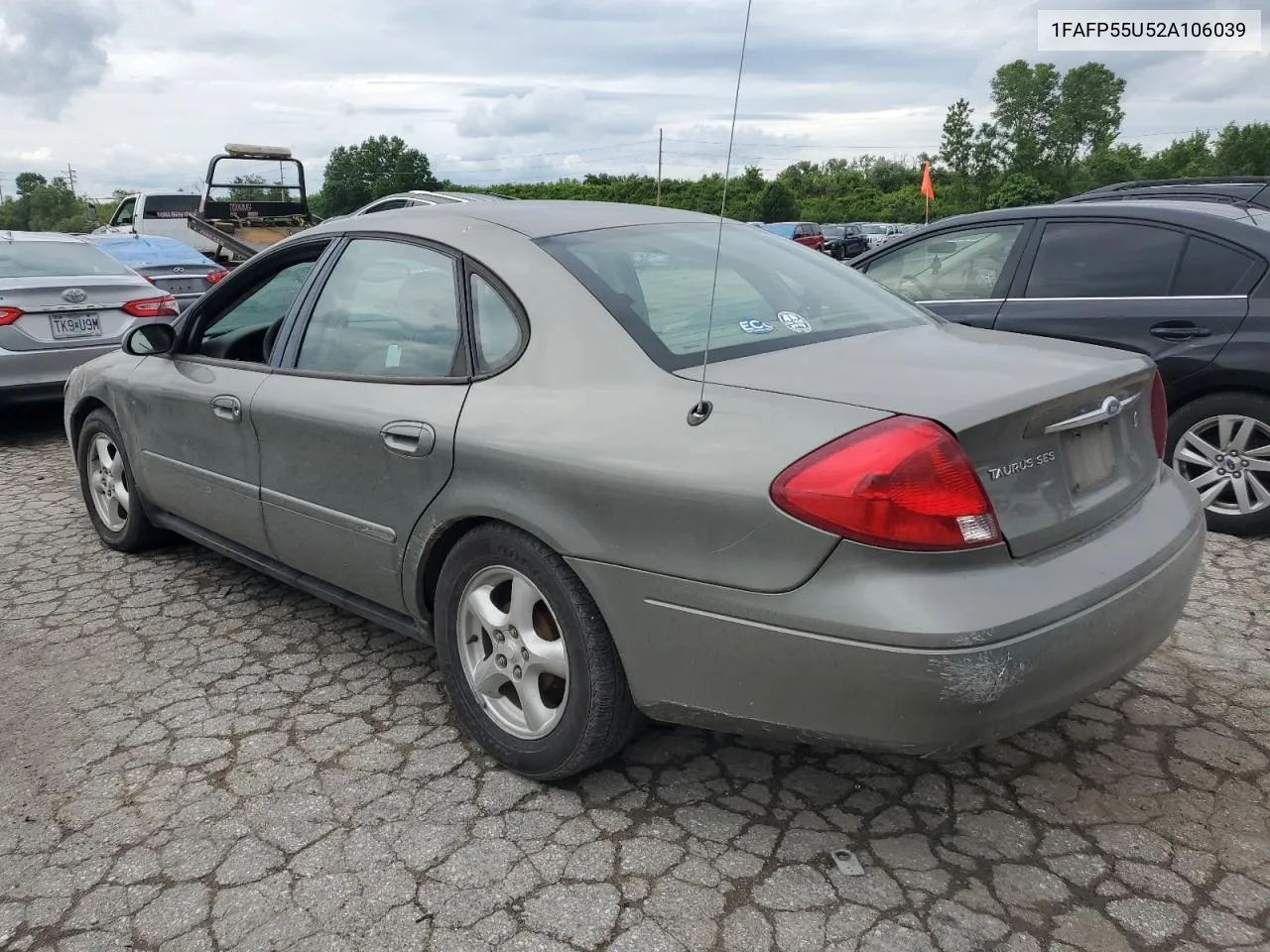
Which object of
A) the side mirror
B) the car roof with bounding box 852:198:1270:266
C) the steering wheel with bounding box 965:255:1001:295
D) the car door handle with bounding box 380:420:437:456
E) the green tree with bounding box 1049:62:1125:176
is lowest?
the car door handle with bounding box 380:420:437:456

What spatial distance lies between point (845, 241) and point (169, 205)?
20.0m

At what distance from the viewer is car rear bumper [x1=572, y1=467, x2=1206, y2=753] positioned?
200 centimetres

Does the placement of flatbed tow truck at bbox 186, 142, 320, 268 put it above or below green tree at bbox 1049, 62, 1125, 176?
below

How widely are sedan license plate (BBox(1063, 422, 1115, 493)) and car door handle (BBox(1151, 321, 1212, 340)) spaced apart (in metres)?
2.53

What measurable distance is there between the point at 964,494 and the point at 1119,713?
142cm

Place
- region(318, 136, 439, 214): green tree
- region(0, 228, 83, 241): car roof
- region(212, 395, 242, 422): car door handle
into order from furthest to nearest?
region(318, 136, 439, 214): green tree
region(0, 228, 83, 241): car roof
region(212, 395, 242, 422): car door handle

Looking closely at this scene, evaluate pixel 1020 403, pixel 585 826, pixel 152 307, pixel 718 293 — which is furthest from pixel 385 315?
pixel 152 307

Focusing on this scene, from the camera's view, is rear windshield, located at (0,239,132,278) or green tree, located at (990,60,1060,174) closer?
rear windshield, located at (0,239,132,278)

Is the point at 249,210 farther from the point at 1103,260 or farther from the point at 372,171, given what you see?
the point at 372,171

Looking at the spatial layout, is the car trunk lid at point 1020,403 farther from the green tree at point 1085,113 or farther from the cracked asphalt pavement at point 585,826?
the green tree at point 1085,113

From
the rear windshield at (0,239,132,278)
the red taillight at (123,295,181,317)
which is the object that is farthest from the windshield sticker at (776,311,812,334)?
the rear windshield at (0,239,132,278)

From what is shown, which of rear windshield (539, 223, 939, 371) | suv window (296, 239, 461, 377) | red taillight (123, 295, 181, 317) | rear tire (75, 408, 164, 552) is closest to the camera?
rear windshield (539, 223, 939, 371)

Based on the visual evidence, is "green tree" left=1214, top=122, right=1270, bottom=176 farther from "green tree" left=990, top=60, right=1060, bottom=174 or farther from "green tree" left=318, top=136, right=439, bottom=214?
"green tree" left=318, top=136, right=439, bottom=214

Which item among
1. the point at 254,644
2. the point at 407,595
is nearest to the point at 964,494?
the point at 407,595
